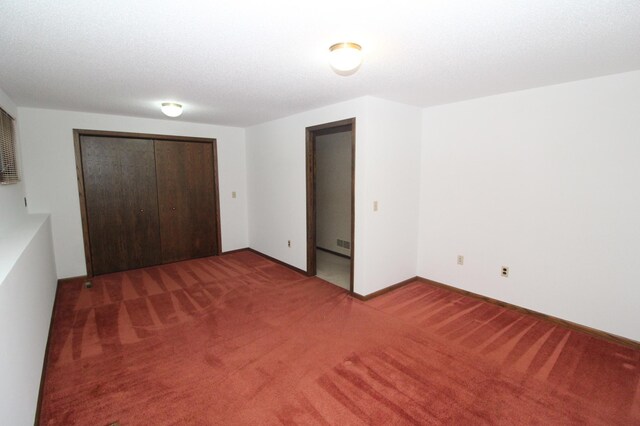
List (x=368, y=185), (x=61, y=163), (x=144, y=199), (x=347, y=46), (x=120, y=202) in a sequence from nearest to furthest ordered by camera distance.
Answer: (x=347, y=46) → (x=368, y=185) → (x=61, y=163) → (x=120, y=202) → (x=144, y=199)

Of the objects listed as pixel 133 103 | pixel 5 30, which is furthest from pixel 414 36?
pixel 133 103

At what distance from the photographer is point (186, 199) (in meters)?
5.02

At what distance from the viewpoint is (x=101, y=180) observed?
4.29m

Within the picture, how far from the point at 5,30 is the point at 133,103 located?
189 centimetres

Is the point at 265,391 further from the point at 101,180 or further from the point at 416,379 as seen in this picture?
the point at 101,180

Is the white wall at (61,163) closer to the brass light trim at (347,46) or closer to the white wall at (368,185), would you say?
the white wall at (368,185)

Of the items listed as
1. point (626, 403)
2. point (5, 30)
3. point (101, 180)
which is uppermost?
point (5, 30)

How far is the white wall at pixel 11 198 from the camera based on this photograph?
2629mm

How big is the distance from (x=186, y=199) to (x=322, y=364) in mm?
3741

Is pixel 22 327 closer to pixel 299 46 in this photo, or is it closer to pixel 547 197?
pixel 299 46

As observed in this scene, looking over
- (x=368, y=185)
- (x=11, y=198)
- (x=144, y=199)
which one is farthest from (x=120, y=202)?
(x=368, y=185)

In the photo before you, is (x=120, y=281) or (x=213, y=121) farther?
(x=213, y=121)

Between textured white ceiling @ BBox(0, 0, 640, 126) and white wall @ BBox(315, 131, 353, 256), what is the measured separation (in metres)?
2.12

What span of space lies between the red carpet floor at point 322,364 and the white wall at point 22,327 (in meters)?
0.24
